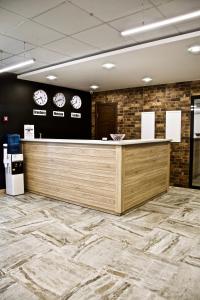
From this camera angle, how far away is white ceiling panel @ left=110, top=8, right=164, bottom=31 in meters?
2.79

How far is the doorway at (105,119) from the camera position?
720cm

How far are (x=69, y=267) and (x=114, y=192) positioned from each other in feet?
5.38

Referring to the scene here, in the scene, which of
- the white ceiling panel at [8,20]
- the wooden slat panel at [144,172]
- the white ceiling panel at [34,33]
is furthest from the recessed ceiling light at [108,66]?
the white ceiling panel at [8,20]

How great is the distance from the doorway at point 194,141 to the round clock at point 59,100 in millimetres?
3423

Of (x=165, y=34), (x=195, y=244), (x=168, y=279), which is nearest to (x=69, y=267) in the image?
(x=168, y=279)

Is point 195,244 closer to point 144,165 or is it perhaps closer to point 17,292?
point 144,165

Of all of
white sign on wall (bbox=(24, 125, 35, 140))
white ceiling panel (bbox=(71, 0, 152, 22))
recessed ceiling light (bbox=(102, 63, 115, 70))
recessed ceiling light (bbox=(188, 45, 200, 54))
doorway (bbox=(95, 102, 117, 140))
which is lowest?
white sign on wall (bbox=(24, 125, 35, 140))

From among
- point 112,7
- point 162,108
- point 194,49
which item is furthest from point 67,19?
point 162,108

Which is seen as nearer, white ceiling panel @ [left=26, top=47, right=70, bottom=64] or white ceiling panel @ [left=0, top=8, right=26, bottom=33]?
white ceiling panel @ [left=0, top=8, right=26, bottom=33]

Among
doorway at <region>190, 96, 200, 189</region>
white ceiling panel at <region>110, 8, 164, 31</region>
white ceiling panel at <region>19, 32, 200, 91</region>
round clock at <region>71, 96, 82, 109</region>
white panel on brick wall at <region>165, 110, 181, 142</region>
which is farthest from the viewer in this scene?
round clock at <region>71, 96, 82, 109</region>

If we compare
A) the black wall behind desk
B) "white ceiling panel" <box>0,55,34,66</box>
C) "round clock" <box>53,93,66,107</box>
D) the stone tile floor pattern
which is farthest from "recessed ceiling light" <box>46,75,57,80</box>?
the stone tile floor pattern

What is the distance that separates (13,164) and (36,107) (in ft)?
5.58

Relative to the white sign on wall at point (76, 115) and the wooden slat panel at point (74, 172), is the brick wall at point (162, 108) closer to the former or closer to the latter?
the white sign on wall at point (76, 115)

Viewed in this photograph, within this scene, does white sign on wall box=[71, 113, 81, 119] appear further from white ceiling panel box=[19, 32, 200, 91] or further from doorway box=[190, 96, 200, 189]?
doorway box=[190, 96, 200, 189]
